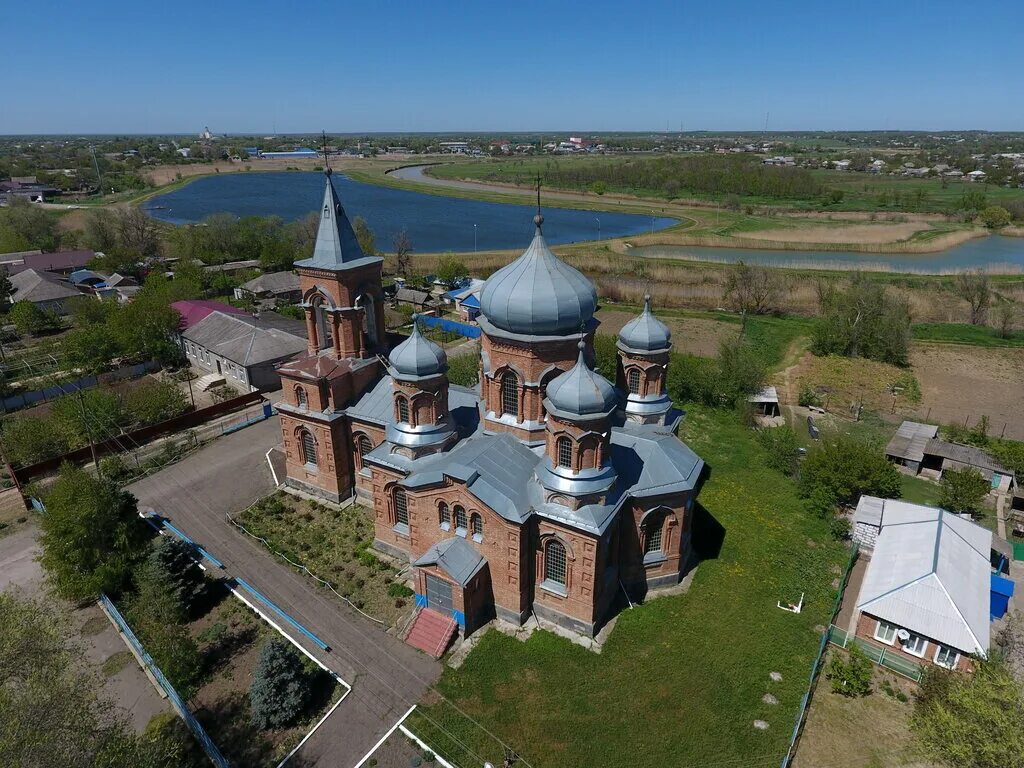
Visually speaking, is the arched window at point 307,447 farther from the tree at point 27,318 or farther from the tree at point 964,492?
the tree at point 27,318

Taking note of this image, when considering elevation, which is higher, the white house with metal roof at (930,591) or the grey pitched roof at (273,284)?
the grey pitched roof at (273,284)

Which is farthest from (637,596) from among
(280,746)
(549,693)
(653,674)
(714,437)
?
(714,437)

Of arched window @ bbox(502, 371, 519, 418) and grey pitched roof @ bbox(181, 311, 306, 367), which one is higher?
arched window @ bbox(502, 371, 519, 418)

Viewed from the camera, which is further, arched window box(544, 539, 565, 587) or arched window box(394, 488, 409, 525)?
arched window box(394, 488, 409, 525)

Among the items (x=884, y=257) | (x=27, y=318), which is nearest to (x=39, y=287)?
(x=27, y=318)

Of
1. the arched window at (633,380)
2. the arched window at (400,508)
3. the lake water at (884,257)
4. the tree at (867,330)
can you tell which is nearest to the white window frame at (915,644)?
the arched window at (633,380)

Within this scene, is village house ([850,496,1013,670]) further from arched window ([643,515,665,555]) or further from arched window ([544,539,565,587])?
arched window ([544,539,565,587])

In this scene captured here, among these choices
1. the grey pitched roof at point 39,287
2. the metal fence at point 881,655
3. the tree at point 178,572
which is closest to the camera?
the metal fence at point 881,655

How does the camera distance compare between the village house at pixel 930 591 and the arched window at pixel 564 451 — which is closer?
the village house at pixel 930 591

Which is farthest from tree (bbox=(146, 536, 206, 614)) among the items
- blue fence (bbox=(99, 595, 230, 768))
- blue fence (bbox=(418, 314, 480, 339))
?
blue fence (bbox=(418, 314, 480, 339))
